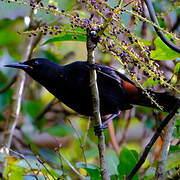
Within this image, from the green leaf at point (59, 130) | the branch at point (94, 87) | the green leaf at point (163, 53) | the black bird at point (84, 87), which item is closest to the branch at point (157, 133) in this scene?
Result: the branch at point (94, 87)

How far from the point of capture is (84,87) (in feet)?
9.78

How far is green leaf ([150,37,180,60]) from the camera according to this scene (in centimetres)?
211

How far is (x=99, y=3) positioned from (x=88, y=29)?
14 centimetres

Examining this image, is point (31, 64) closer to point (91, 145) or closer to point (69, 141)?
point (91, 145)

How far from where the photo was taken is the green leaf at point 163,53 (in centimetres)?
211

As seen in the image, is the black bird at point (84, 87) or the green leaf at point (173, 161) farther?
the black bird at point (84, 87)

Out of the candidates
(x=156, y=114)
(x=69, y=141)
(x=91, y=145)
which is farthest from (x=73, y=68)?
(x=69, y=141)

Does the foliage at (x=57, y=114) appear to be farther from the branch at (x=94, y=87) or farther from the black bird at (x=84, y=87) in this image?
the branch at (x=94, y=87)

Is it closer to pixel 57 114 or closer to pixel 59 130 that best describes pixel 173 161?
pixel 59 130

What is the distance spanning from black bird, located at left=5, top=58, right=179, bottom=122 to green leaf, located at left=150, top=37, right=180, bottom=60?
68cm

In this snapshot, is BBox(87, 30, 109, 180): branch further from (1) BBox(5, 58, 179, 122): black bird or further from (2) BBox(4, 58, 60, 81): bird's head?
(2) BBox(4, 58, 60, 81): bird's head

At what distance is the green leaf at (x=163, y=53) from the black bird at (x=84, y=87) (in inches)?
26.8

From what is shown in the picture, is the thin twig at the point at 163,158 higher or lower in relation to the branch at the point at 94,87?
lower

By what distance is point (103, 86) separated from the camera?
10.5ft
